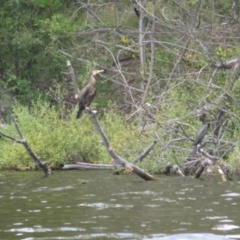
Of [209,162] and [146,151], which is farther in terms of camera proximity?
[146,151]

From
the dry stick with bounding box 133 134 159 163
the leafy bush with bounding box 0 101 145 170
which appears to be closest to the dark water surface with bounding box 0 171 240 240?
the dry stick with bounding box 133 134 159 163

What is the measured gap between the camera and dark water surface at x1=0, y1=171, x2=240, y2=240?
9336 millimetres

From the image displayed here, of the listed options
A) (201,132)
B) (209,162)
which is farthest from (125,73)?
(209,162)

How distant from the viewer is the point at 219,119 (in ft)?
56.2

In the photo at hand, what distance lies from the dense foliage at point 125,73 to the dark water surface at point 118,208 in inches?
68.3

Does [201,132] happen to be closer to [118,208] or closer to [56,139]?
[118,208]

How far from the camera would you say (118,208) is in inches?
456

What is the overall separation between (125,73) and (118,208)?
16.5m

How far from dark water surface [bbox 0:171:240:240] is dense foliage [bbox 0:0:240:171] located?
A: 5.69 ft

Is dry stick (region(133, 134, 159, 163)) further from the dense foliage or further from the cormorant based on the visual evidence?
the cormorant

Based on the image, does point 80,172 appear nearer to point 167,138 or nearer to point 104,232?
point 167,138

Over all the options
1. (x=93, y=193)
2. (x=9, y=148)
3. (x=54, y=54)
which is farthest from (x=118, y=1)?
(x=93, y=193)

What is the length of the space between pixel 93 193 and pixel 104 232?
452 cm

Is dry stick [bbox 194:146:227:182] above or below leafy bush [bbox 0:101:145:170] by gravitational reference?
below
